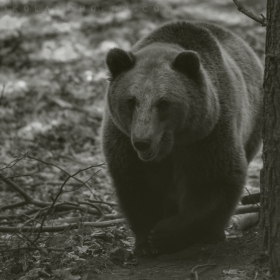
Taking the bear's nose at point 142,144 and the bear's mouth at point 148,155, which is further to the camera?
the bear's mouth at point 148,155

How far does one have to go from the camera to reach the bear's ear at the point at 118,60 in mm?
4977

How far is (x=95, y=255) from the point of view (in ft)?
17.3

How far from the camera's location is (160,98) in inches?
187

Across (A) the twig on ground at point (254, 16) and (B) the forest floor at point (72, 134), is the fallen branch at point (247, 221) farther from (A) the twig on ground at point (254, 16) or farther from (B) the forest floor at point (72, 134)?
(A) the twig on ground at point (254, 16)

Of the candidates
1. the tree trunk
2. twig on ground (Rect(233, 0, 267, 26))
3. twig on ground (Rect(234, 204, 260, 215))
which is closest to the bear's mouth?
the tree trunk

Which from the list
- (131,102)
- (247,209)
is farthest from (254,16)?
(247,209)

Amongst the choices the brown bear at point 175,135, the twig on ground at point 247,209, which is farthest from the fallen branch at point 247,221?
the brown bear at point 175,135

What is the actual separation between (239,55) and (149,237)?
2458 millimetres

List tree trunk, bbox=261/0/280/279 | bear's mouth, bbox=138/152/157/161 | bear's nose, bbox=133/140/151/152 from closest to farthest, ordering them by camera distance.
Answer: tree trunk, bbox=261/0/280/279
bear's nose, bbox=133/140/151/152
bear's mouth, bbox=138/152/157/161

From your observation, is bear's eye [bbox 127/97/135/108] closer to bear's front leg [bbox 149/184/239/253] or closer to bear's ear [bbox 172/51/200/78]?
bear's ear [bbox 172/51/200/78]

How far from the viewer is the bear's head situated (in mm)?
4703

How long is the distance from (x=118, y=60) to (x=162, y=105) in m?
0.63

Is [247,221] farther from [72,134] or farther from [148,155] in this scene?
[72,134]

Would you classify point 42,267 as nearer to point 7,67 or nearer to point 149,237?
point 149,237
